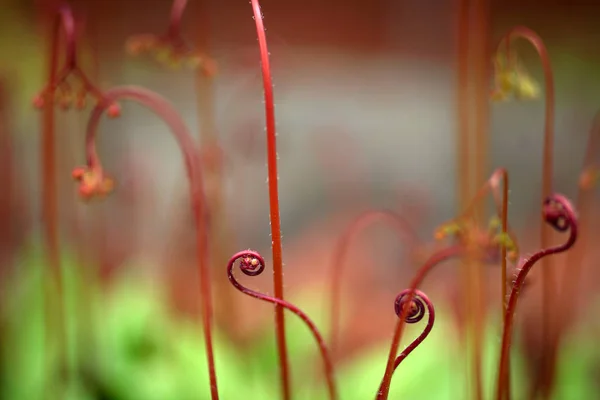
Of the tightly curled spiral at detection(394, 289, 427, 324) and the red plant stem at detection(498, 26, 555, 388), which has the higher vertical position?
the red plant stem at detection(498, 26, 555, 388)

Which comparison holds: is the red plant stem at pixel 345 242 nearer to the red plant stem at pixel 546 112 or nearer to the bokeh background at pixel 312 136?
the red plant stem at pixel 546 112

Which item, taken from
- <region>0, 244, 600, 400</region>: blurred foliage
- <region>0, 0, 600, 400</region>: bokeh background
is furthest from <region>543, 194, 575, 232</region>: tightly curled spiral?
<region>0, 0, 600, 400</region>: bokeh background

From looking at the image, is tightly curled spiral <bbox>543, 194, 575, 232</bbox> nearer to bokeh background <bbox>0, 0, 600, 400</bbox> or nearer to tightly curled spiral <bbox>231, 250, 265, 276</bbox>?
tightly curled spiral <bbox>231, 250, 265, 276</bbox>

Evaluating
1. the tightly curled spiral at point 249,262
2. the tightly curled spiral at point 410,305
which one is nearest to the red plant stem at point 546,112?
the tightly curled spiral at point 410,305

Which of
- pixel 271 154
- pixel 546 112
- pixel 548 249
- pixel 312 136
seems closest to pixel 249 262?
pixel 271 154

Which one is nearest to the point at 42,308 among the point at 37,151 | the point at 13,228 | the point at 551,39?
the point at 13,228

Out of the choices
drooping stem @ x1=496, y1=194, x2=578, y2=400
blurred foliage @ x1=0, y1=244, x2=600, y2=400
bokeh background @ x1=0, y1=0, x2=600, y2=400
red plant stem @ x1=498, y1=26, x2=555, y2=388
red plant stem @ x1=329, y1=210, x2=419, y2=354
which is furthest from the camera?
bokeh background @ x1=0, y1=0, x2=600, y2=400
